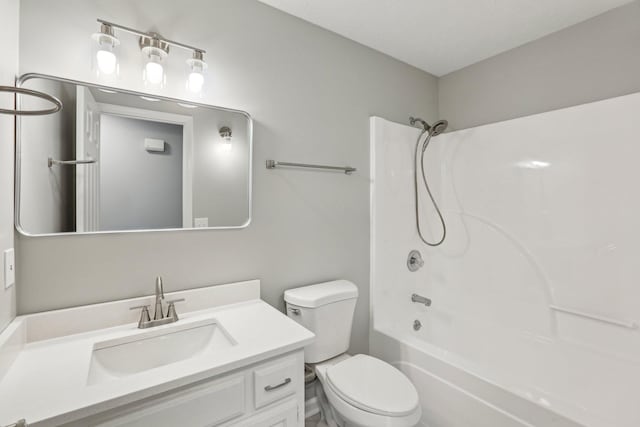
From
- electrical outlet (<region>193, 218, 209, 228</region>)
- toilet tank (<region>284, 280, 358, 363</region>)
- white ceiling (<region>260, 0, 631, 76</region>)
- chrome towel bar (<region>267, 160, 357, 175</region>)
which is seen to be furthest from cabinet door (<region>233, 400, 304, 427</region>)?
white ceiling (<region>260, 0, 631, 76</region>)

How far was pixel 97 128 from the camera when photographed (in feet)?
4.02

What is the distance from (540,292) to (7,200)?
267 centimetres

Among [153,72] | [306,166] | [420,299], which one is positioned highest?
[153,72]

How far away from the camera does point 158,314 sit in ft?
4.17

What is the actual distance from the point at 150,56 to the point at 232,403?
4.63 ft

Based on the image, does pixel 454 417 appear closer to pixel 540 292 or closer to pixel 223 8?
pixel 540 292

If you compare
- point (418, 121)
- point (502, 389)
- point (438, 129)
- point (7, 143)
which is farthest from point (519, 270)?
point (7, 143)

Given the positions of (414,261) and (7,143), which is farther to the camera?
(414,261)

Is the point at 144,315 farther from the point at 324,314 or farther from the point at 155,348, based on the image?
the point at 324,314

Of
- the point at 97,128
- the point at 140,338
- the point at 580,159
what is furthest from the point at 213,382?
the point at 580,159

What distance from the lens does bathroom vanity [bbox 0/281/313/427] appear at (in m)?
0.81

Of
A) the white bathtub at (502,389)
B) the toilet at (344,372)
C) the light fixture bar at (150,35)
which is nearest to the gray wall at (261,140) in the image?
the light fixture bar at (150,35)

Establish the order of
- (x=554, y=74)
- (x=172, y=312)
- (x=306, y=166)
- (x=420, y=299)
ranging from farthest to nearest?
(x=420, y=299) → (x=554, y=74) → (x=306, y=166) → (x=172, y=312)

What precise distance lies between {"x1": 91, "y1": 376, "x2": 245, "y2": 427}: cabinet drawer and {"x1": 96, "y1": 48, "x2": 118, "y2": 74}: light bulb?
4.06 ft
